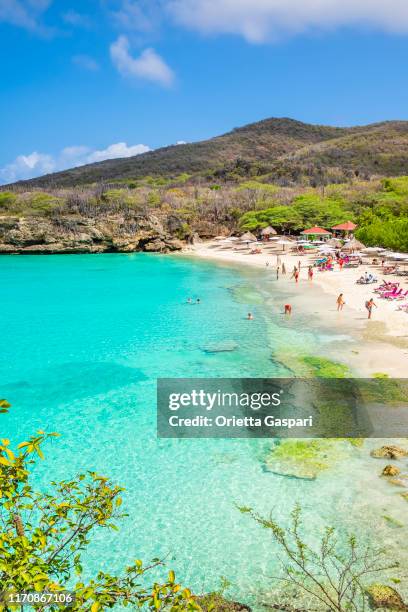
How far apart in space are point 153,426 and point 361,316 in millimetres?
14384

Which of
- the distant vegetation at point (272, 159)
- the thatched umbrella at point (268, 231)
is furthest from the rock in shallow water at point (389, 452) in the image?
the distant vegetation at point (272, 159)

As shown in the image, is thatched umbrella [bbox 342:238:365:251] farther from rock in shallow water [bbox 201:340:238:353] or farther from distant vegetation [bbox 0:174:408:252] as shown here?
rock in shallow water [bbox 201:340:238:353]

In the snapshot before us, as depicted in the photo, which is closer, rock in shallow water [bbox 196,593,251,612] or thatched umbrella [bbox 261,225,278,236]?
rock in shallow water [bbox 196,593,251,612]

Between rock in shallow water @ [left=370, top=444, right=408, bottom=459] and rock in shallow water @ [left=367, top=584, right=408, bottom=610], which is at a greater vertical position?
rock in shallow water @ [left=370, top=444, right=408, bottom=459]

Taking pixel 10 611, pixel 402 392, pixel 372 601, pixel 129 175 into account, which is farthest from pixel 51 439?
pixel 129 175

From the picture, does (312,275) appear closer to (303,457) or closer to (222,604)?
(303,457)

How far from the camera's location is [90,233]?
60.0 m

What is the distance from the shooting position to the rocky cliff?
59.8 m

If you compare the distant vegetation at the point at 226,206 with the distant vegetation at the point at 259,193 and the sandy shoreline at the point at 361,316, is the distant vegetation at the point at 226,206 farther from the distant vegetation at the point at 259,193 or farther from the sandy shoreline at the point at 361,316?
the sandy shoreline at the point at 361,316

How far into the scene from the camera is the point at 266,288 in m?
32.2

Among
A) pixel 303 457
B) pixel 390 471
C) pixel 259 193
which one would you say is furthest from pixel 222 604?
pixel 259 193

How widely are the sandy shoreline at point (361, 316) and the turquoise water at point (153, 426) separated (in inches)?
71.4

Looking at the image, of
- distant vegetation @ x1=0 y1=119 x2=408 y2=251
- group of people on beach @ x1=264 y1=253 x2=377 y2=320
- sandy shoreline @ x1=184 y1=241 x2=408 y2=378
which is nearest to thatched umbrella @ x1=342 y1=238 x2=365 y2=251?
group of people on beach @ x1=264 y1=253 x2=377 y2=320

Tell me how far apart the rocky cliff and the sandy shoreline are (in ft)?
62.5
